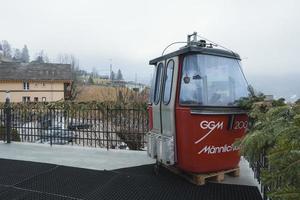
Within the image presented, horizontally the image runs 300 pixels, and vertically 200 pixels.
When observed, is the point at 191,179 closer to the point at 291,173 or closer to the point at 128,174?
the point at 128,174

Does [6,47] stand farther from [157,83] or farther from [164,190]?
[164,190]

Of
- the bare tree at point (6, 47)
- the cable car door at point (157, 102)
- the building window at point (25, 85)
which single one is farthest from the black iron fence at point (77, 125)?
the bare tree at point (6, 47)

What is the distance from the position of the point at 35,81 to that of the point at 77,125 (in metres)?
44.5

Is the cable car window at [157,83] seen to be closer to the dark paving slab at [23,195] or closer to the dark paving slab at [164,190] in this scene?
the dark paving slab at [164,190]

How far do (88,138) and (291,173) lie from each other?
6.98 m

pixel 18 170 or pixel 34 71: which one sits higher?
pixel 34 71

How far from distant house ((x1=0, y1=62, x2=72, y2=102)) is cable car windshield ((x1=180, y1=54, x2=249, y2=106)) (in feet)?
149

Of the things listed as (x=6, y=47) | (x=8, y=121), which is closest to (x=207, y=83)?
(x=8, y=121)

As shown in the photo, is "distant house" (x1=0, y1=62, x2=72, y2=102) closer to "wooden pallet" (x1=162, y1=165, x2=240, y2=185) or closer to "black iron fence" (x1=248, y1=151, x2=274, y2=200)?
"wooden pallet" (x1=162, y1=165, x2=240, y2=185)

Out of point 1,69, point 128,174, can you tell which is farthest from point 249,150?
point 1,69

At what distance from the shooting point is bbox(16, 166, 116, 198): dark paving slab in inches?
174

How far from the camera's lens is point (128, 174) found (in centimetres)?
522

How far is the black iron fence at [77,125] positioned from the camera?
7.78m

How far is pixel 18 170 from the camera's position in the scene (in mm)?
5523
